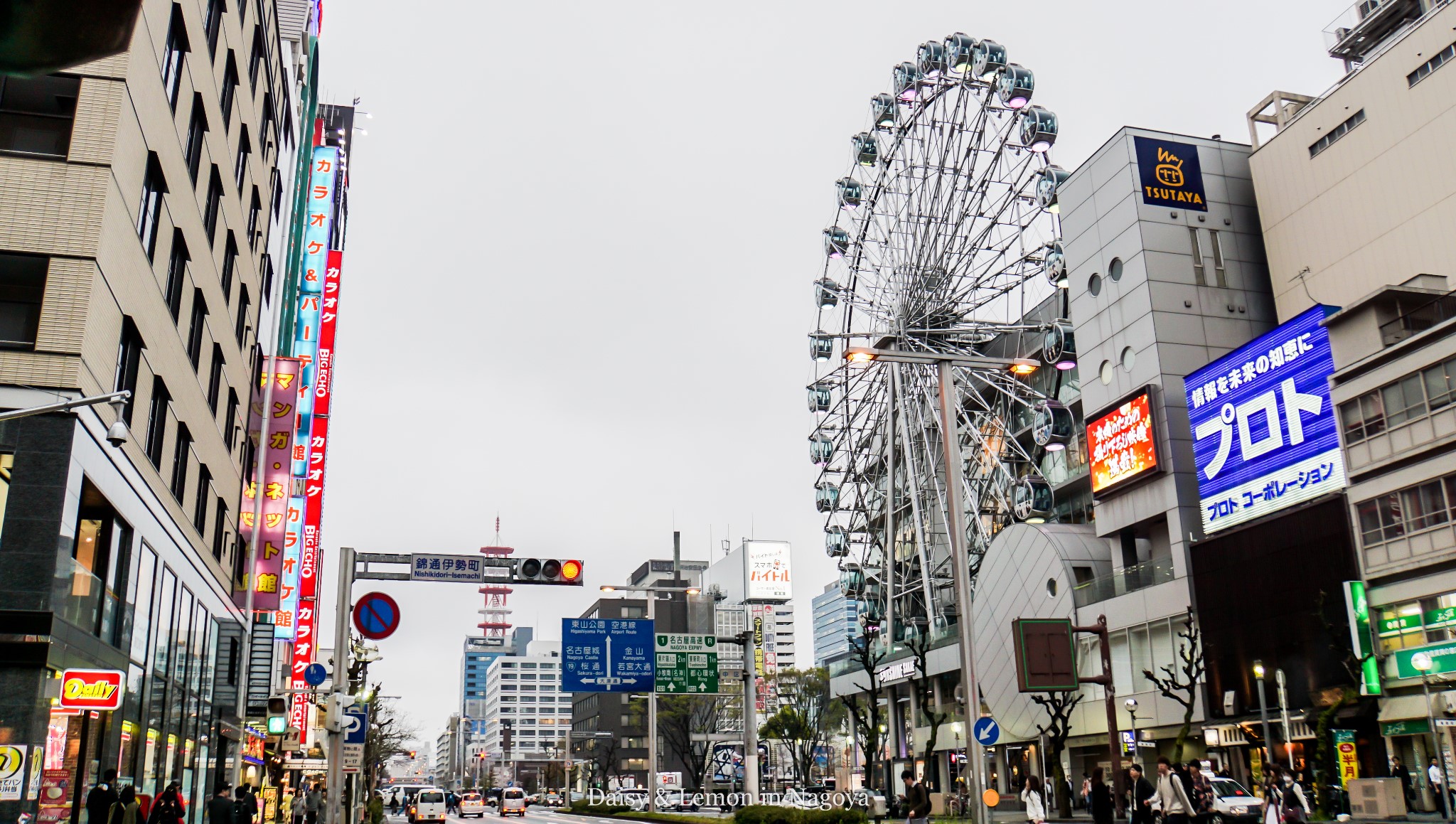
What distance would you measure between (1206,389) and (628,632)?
26.5m

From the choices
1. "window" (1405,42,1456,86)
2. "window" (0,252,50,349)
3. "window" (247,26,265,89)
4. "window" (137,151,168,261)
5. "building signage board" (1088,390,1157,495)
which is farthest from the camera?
"building signage board" (1088,390,1157,495)

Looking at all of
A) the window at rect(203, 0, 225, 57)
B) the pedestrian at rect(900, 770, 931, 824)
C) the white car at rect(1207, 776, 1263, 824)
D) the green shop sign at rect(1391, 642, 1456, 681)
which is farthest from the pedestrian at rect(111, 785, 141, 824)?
the green shop sign at rect(1391, 642, 1456, 681)

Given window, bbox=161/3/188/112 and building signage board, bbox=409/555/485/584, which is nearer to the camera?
window, bbox=161/3/188/112

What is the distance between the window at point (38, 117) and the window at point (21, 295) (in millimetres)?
2145

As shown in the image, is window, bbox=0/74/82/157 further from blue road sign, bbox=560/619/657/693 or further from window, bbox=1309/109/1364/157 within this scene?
window, bbox=1309/109/1364/157

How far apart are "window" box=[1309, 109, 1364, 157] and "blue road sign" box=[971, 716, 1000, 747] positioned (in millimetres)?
42673

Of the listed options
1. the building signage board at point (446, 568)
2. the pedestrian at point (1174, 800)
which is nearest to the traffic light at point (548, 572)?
the building signage board at point (446, 568)

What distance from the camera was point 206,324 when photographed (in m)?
30.6

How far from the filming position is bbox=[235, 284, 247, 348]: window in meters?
36.0

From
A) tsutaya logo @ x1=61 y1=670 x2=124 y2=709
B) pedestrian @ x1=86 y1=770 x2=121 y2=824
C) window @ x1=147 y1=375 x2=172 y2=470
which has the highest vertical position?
window @ x1=147 y1=375 x2=172 y2=470

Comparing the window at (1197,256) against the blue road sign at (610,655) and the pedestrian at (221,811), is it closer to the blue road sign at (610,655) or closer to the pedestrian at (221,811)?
the blue road sign at (610,655)

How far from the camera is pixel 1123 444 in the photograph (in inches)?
2135

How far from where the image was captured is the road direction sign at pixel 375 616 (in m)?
20.2

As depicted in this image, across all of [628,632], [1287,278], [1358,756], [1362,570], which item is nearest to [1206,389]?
[1287,278]
